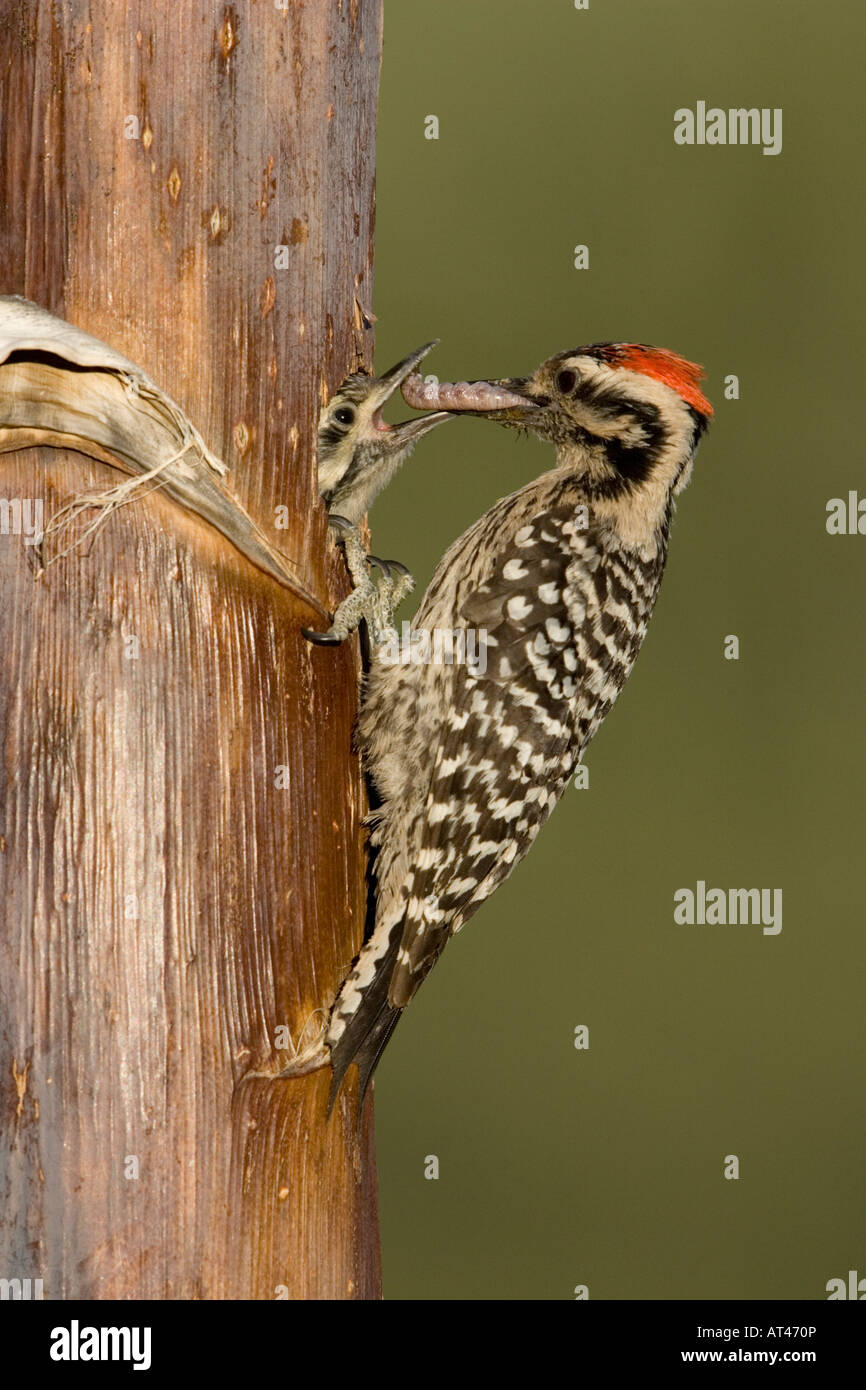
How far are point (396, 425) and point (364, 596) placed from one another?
1.31 ft

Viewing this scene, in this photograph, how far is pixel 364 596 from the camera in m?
1.86

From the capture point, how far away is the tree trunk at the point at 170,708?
1431mm

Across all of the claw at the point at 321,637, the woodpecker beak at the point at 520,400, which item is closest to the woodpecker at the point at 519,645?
the woodpecker beak at the point at 520,400

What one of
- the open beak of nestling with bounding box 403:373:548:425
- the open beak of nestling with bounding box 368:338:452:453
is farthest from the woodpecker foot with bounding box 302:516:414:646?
the open beak of nestling with bounding box 403:373:548:425

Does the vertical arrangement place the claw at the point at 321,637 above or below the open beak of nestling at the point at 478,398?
below

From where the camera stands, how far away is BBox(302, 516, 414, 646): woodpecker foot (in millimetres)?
1773

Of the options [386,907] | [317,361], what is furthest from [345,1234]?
[317,361]

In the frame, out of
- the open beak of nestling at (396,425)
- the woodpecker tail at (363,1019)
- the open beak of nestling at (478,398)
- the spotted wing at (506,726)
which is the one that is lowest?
the woodpecker tail at (363,1019)

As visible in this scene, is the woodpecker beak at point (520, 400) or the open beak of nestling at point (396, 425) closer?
the open beak of nestling at point (396, 425)

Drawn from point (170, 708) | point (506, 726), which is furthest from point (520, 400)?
point (170, 708)

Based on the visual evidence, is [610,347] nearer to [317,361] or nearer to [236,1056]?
[317,361]

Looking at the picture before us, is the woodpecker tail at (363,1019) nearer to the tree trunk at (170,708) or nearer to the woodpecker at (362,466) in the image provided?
the tree trunk at (170,708)

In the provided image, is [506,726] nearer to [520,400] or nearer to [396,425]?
[396,425]

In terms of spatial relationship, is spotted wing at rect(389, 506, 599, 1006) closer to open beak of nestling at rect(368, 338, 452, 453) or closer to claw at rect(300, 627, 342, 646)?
open beak of nestling at rect(368, 338, 452, 453)
